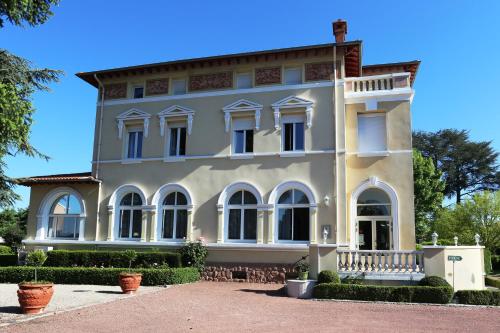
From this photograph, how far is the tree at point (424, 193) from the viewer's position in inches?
1490

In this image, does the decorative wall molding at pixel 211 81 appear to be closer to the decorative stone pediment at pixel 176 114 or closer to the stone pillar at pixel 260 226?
the decorative stone pediment at pixel 176 114

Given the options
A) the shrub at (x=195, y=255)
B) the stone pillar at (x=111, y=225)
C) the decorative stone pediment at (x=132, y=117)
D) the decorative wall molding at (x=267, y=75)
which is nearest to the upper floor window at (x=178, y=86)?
the decorative stone pediment at (x=132, y=117)

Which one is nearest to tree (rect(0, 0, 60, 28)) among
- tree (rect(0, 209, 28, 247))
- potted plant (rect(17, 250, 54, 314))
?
potted plant (rect(17, 250, 54, 314))

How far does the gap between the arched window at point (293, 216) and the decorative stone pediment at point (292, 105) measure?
307 centimetres

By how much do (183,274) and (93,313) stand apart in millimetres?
6388

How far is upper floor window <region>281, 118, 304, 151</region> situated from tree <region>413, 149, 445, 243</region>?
20.5 m

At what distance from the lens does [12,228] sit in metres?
46.6

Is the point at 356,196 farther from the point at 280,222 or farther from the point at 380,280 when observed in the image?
the point at 380,280

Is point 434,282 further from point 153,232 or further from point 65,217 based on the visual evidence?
point 65,217

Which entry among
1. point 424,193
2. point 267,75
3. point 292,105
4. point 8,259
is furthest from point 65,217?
point 424,193

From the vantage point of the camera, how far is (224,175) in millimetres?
20328

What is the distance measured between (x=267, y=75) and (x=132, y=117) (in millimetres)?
6913

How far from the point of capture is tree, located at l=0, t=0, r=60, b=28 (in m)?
11.2

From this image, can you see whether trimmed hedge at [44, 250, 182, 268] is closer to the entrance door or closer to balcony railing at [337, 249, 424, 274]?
balcony railing at [337, 249, 424, 274]
